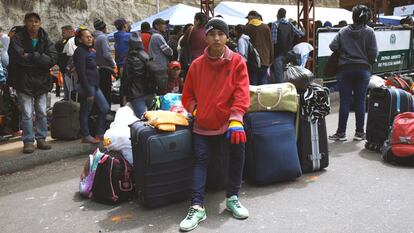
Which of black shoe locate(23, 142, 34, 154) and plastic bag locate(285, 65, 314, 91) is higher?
plastic bag locate(285, 65, 314, 91)

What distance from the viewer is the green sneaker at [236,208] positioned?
12.3 ft

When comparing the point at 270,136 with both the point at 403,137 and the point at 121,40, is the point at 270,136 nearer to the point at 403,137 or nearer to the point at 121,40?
the point at 403,137

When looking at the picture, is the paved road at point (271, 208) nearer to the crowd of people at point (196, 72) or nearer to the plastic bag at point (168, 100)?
the crowd of people at point (196, 72)

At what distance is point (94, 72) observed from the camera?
6.33m

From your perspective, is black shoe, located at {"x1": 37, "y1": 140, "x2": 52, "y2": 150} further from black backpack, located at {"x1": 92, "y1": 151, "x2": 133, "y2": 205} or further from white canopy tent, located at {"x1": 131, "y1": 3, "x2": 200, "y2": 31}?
white canopy tent, located at {"x1": 131, "y1": 3, "x2": 200, "y2": 31}

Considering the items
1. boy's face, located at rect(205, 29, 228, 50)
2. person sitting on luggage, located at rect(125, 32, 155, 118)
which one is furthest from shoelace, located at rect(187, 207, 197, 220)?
person sitting on luggage, located at rect(125, 32, 155, 118)

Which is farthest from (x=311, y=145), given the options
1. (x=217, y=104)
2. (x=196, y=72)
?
(x=196, y=72)

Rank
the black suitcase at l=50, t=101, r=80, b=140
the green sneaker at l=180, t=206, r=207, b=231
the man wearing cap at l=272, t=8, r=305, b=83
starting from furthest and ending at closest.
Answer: the man wearing cap at l=272, t=8, r=305, b=83
the black suitcase at l=50, t=101, r=80, b=140
the green sneaker at l=180, t=206, r=207, b=231

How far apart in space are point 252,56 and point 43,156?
3951mm

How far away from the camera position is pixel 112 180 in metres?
4.17

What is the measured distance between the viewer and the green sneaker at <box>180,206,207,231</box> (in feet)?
11.6

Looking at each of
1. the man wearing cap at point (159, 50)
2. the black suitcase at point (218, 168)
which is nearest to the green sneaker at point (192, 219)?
the black suitcase at point (218, 168)

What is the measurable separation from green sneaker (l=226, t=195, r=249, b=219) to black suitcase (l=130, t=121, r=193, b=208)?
472mm

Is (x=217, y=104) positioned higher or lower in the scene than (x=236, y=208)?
higher
